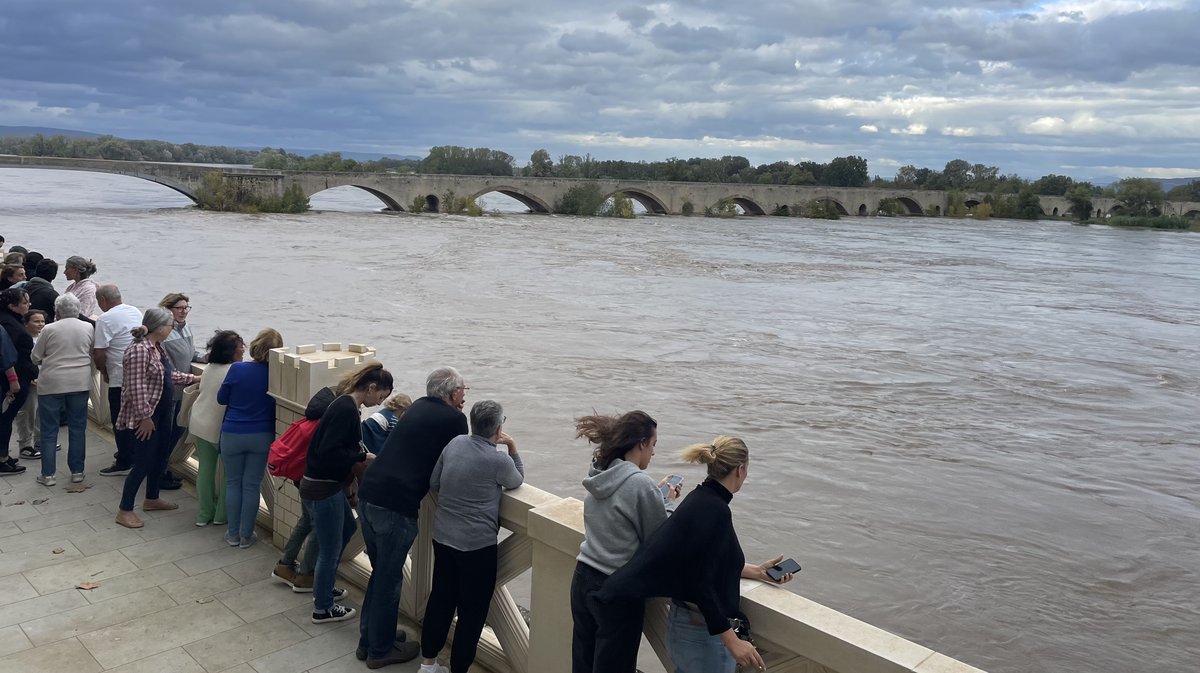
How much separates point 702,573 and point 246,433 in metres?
3.66

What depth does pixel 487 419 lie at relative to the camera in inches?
173

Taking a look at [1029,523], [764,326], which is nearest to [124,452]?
[1029,523]

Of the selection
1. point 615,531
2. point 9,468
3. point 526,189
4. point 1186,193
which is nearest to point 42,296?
point 9,468

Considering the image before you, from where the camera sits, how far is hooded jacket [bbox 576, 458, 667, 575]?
147 inches

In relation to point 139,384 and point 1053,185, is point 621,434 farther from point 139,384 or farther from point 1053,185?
point 1053,185

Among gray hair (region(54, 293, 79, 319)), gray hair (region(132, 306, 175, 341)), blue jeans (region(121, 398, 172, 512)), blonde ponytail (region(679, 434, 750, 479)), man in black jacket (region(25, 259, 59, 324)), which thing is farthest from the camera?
man in black jacket (region(25, 259, 59, 324))

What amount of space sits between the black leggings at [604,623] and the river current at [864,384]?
17.5 feet

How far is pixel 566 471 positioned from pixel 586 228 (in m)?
50.6

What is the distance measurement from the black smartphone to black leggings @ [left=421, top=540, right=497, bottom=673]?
4.87ft

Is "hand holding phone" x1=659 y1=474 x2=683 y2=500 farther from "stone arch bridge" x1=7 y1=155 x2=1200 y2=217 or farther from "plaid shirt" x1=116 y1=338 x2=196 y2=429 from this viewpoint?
"stone arch bridge" x1=7 y1=155 x2=1200 y2=217

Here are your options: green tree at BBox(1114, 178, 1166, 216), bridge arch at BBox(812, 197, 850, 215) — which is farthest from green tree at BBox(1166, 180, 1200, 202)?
bridge arch at BBox(812, 197, 850, 215)

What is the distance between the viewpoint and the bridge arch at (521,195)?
235ft

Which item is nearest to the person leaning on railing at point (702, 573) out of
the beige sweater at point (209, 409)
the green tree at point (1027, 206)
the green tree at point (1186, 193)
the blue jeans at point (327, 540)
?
the blue jeans at point (327, 540)

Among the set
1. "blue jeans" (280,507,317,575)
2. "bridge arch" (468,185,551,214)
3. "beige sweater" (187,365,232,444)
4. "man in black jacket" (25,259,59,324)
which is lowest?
"blue jeans" (280,507,317,575)
